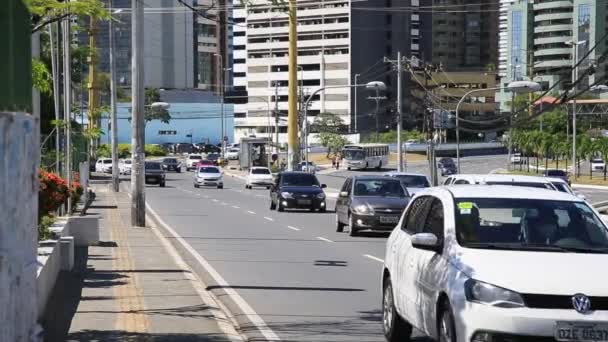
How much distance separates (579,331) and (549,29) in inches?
6756

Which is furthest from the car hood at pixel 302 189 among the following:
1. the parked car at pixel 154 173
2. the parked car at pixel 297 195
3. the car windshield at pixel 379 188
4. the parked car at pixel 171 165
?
the parked car at pixel 171 165

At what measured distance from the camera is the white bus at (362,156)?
9975cm

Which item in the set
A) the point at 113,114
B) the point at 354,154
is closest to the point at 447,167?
the point at 354,154

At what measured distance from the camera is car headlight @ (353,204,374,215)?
1013 inches

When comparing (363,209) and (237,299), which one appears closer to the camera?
(237,299)

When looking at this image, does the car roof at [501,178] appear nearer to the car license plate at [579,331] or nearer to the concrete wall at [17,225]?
the car license plate at [579,331]

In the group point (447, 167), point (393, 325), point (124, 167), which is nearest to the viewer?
point (393, 325)

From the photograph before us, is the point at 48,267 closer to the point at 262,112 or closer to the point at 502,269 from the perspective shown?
the point at 502,269

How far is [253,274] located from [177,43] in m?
123

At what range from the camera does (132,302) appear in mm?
13125

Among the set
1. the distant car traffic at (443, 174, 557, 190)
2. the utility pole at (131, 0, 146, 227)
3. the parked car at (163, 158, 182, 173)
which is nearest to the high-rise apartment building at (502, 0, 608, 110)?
the parked car at (163, 158, 182, 173)

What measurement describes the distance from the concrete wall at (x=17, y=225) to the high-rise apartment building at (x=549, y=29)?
498 ft

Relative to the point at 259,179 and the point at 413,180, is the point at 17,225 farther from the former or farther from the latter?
the point at 259,179

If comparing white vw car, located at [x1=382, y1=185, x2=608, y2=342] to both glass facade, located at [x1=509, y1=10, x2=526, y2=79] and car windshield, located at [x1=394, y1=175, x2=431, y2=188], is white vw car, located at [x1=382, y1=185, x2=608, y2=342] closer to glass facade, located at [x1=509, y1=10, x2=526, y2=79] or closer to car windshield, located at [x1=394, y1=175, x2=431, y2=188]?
car windshield, located at [x1=394, y1=175, x2=431, y2=188]
